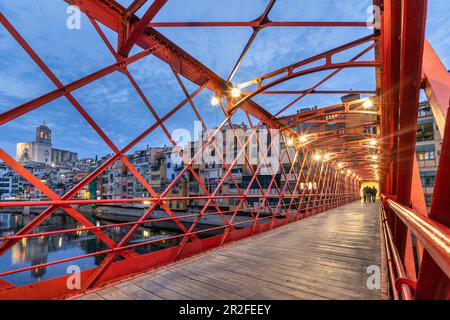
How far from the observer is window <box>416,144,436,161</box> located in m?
27.6

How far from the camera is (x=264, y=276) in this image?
335 cm

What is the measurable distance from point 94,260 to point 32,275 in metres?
5.03

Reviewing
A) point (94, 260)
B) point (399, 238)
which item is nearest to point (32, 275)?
point (94, 260)

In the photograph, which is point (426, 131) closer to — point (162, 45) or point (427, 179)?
point (427, 179)

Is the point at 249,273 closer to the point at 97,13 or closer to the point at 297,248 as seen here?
the point at 297,248

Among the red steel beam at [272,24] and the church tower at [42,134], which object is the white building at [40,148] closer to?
the church tower at [42,134]

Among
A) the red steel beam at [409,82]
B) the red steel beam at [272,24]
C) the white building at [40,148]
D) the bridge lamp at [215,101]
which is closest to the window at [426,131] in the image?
the red steel beam at [272,24]

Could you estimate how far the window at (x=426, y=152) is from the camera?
27.6m

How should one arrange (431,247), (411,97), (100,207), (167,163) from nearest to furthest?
(431,247) → (411,97) → (167,163) → (100,207)

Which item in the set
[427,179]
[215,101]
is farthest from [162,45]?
[427,179]

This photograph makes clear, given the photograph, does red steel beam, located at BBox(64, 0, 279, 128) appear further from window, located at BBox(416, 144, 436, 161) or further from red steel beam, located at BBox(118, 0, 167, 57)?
window, located at BBox(416, 144, 436, 161)

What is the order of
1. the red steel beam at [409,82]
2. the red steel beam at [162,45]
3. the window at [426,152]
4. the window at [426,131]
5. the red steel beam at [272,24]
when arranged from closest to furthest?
1. the red steel beam at [409,82]
2. the red steel beam at [162,45]
3. the red steel beam at [272,24]
4. the window at [426,152]
5. the window at [426,131]

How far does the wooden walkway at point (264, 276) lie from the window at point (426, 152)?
106ft
